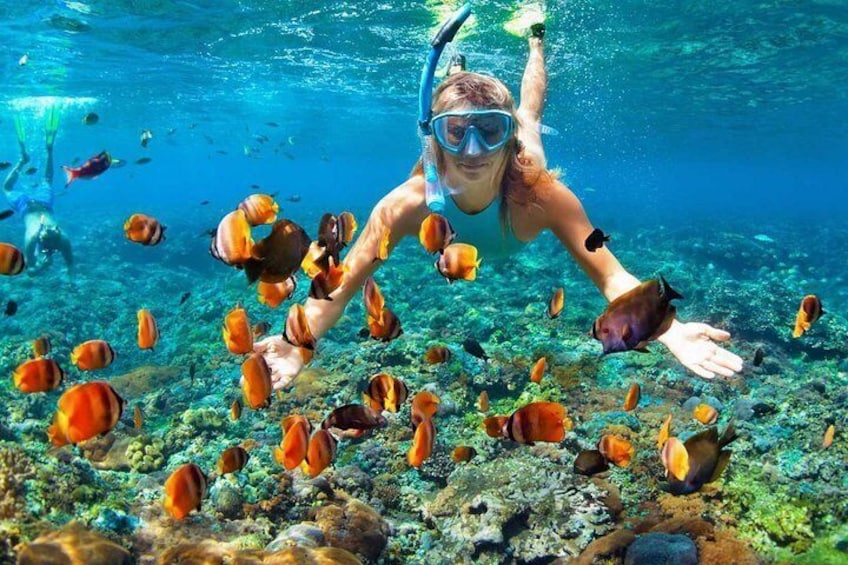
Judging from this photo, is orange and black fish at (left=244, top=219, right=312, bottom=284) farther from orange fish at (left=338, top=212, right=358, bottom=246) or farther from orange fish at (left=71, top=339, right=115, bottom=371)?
orange fish at (left=71, top=339, right=115, bottom=371)

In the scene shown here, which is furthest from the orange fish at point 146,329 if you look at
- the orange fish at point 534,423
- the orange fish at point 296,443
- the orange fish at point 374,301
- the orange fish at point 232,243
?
the orange fish at point 534,423

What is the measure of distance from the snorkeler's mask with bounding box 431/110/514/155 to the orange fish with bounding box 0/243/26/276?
3966 mm

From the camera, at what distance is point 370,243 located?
488 centimetres

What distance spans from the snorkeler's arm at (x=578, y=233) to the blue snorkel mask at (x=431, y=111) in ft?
3.36

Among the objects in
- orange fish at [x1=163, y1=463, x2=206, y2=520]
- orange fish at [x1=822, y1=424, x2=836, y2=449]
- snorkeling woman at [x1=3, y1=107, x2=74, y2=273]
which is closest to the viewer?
orange fish at [x1=163, y1=463, x2=206, y2=520]

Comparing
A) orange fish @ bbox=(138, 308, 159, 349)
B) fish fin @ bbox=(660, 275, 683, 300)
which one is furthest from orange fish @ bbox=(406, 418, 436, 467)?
orange fish @ bbox=(138, 308, 159, 349)

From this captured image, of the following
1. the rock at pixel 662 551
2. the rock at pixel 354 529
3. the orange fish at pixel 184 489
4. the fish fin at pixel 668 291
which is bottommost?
the rock at pixel 354 529

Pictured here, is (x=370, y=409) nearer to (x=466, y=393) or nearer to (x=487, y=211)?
(x=487, y=211)

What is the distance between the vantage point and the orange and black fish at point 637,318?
2363 mm

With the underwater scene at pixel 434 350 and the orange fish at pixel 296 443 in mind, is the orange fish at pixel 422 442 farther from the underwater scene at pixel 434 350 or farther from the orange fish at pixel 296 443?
the orange fish at pixel 296 443

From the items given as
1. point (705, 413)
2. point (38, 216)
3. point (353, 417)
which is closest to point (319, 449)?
point (353, 417)

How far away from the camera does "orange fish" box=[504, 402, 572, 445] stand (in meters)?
3.47

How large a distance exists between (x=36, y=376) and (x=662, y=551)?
18.2 feet

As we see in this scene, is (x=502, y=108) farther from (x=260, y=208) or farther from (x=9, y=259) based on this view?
(x=9, y=259)
